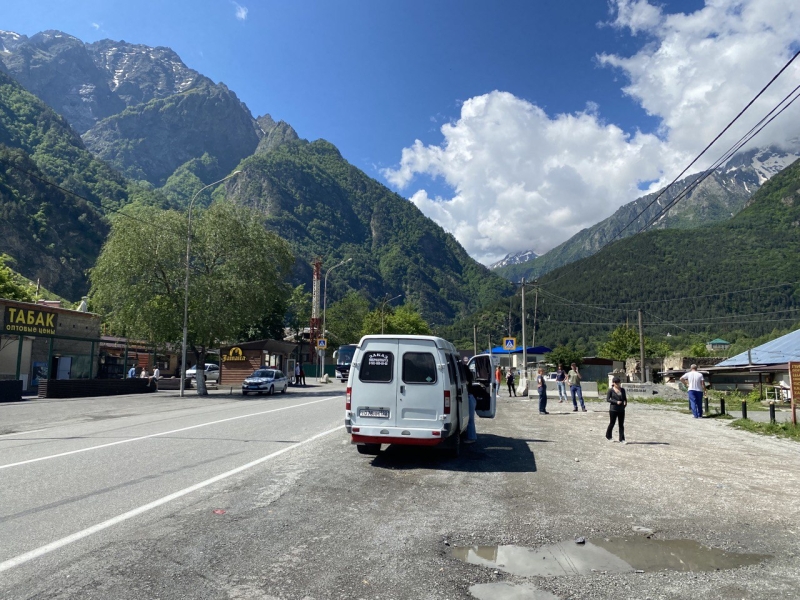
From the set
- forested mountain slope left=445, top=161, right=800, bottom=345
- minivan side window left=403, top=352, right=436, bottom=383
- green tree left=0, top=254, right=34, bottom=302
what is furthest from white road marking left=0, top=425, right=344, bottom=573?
forested mountain slope left=445, top=161, right=800, bottom=345

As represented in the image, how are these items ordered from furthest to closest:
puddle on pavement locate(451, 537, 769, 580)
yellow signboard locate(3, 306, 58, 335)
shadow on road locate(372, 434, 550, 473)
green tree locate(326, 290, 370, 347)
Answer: green tree locate(326, 290, 370, 347) → yellow signboard locate(3, 306, 58, 335) → shadow on road locate(372, 434, 550, 473) → puddle on pavement locate(451, 537, 769, 580)

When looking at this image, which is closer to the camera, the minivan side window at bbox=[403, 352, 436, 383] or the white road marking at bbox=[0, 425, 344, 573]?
the white road marking at bbox=[0, 425, 344, 573]

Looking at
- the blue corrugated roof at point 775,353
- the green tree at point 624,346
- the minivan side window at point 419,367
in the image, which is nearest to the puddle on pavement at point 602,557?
the minivan side window at point 419,367

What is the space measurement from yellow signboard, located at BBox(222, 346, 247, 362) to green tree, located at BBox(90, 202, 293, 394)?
39.0ft

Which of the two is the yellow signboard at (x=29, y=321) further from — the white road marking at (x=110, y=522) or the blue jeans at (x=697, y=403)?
the blue jeans at (x=697, y=403)

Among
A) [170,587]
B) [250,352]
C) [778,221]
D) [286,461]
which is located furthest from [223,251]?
[778,221]

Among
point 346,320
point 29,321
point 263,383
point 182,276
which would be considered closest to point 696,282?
point 346,320

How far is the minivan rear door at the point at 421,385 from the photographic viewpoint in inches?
378

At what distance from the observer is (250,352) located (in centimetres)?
4853

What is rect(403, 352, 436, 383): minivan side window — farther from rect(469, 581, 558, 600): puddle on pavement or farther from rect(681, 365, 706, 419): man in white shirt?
rect(681, 365, 706, 419): man in white shirt

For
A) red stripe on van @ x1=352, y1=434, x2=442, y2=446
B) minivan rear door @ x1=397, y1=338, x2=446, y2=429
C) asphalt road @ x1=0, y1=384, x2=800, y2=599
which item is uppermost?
minivan rear door @ x1=397, y1=338, x2=446, y2=429

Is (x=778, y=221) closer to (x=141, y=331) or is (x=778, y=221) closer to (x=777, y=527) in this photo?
(x=141, y=331)

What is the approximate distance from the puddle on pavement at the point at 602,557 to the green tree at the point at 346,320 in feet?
294

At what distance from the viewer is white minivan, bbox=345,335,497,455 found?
960 cm
